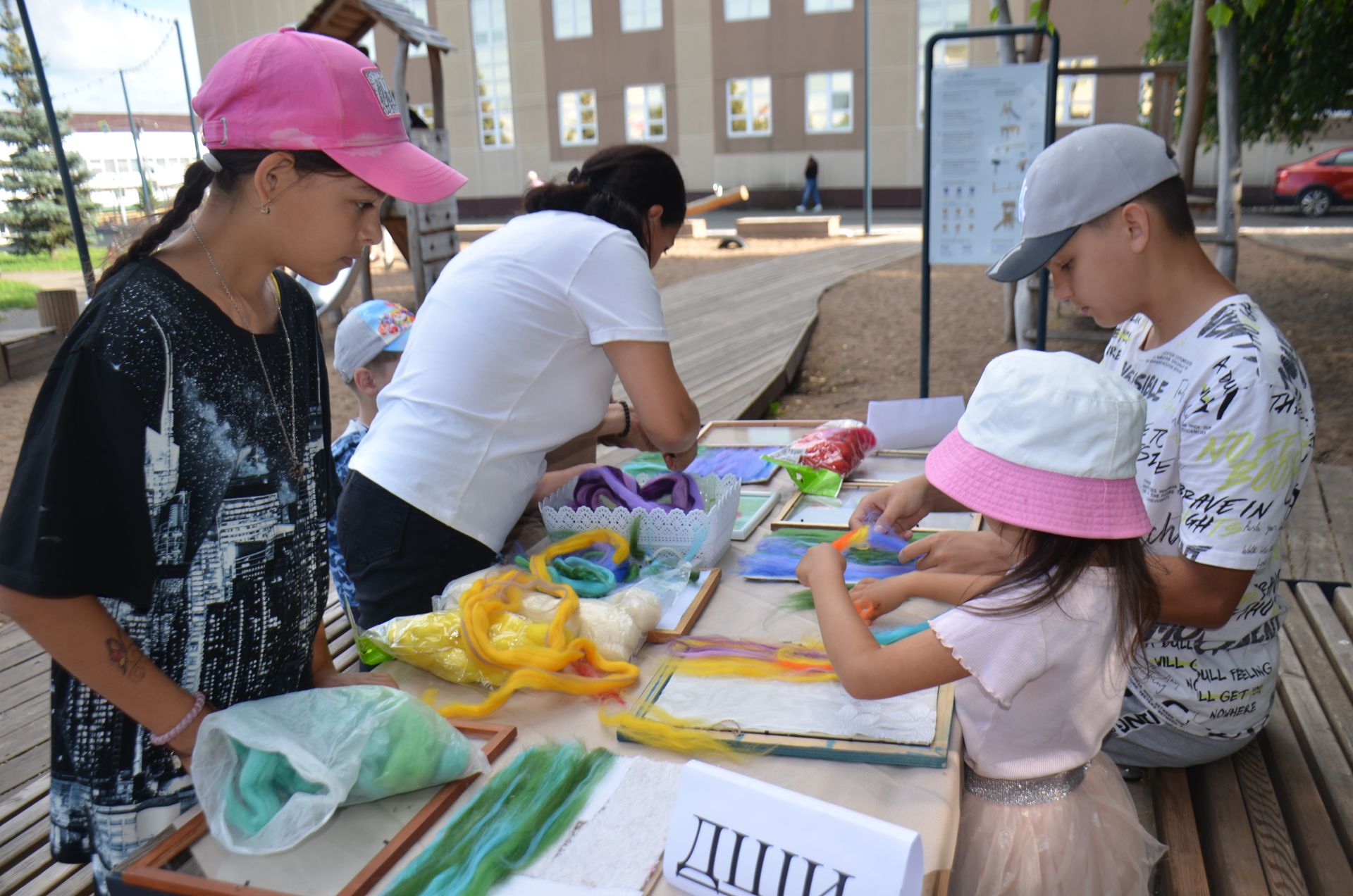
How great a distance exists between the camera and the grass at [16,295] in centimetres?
873

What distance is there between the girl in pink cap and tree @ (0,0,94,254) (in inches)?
264

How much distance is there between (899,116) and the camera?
21922 millimetres

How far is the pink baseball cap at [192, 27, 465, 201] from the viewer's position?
1.26m

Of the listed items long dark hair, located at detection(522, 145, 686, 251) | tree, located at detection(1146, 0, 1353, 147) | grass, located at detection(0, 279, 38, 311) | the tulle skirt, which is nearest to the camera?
the tulle skirt

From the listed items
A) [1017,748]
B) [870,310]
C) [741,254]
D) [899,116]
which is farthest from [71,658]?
[899,116]

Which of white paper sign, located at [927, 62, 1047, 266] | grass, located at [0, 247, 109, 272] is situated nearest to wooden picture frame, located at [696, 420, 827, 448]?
white paper sign, located at [927, 62, 1047, 266]

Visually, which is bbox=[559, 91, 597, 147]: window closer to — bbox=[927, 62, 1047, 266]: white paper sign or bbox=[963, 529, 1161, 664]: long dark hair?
bbox=[927, 62, 1047, 266]: white paper sign

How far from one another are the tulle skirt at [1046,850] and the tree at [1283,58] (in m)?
6.94

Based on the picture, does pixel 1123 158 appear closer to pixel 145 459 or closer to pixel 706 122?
pixel 145 459

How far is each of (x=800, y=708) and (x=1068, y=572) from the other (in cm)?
43

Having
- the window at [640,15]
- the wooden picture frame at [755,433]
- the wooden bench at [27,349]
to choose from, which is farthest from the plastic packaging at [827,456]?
the window at [640,15]

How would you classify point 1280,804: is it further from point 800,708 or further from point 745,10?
point 745,10

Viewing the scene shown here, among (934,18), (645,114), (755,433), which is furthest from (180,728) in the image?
(645,114)

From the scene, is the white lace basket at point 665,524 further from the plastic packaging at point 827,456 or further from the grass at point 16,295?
the grass at point 16,295
